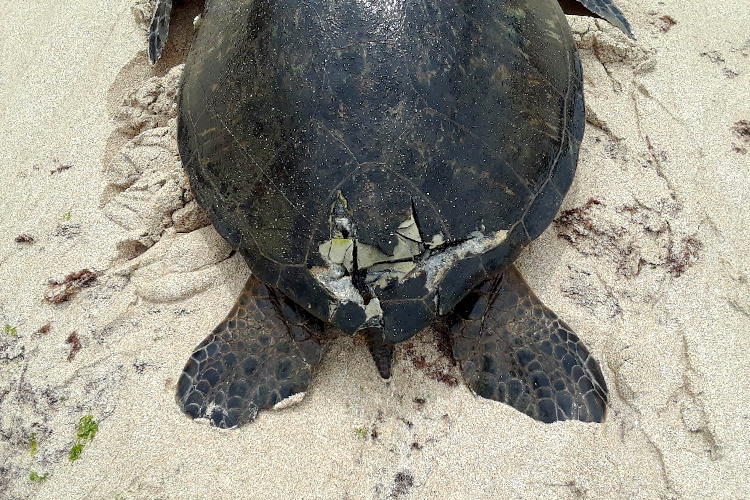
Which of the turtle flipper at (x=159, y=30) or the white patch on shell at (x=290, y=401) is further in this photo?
the turtle flipper at (x=159, y=30)

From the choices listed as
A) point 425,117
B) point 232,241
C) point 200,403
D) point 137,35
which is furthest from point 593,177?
point 137,35

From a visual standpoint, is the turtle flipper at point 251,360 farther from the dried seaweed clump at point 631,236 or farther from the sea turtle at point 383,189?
the dried seaweed clump at point 631,236

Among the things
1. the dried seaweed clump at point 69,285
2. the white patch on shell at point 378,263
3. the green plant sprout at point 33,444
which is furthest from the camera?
the dried seaweed clump at point 69,285

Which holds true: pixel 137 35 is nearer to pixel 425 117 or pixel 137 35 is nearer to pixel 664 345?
pixel 425 117

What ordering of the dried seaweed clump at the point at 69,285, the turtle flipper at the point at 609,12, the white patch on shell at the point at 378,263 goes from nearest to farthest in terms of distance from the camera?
the white patch on shell at the point at 378,263, the dried seaweed clump at the point at 69,285, the turtle flipper at the point at 609,12

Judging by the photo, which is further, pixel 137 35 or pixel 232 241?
pixel 137 35

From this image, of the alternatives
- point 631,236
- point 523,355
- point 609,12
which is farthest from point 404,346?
point 609,12

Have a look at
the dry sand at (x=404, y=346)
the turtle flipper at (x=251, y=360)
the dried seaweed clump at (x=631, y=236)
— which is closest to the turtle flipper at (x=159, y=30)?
the dry sand at (x=404, y=346)

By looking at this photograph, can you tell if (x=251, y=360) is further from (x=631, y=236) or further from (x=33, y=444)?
(x=631, y=236)
